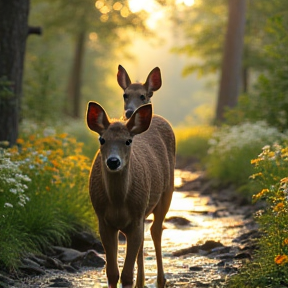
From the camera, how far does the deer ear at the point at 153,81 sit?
9438 mm

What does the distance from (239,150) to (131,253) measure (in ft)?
30.2

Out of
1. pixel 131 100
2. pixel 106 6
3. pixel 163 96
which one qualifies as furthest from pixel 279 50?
pixel 163 96

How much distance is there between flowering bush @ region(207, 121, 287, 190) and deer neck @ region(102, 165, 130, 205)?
6.71 metres

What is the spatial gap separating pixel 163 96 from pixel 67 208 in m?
123

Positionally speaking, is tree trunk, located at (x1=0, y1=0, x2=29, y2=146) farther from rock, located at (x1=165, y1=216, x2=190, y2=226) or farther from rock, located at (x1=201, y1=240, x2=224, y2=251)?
rock, located at (x1=201, y1=240, x2=224, y2=251)

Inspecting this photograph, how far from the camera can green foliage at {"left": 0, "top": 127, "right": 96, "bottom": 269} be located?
7.88 meters

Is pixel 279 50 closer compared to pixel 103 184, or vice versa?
pixel 103 184

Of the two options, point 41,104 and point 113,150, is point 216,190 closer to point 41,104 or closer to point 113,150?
point 41,104

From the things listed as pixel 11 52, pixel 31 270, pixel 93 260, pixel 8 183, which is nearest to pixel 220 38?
pixel 11 52

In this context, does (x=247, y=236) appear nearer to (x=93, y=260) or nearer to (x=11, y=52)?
(x=93, y=260)

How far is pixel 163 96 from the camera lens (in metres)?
132

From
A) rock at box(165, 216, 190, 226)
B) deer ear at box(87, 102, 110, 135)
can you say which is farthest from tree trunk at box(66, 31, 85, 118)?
deer ear at box(87, 102, 110, 135)

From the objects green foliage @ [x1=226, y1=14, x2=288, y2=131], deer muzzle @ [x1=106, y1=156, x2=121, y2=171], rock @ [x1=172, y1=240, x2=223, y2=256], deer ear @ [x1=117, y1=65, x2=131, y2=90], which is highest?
green foliage @ [x1=226, y1=14, x2=288, y2=131]

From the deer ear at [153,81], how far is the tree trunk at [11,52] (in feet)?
10.7
